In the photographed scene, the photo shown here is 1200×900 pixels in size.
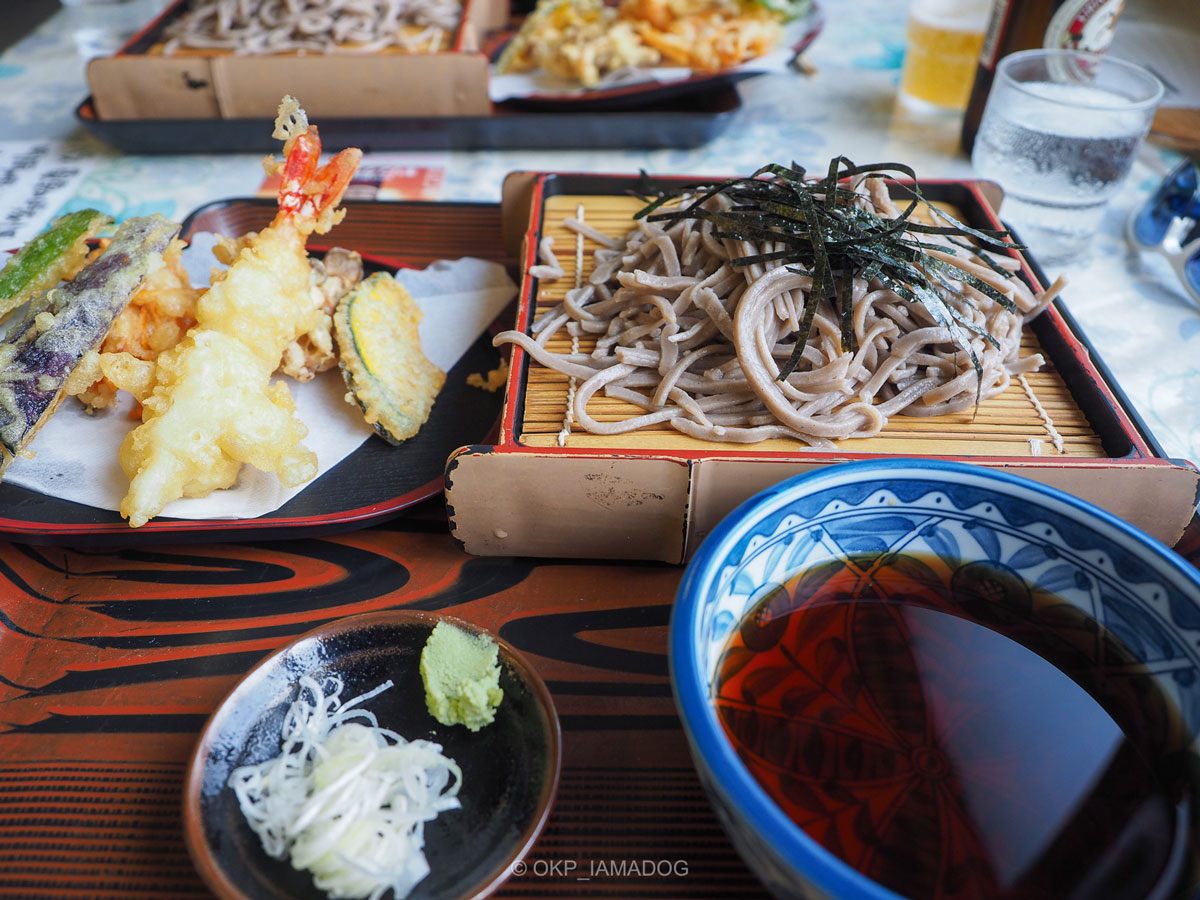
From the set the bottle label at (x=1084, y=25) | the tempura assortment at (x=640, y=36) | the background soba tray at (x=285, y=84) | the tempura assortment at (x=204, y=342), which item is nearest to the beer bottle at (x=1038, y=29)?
the bottle label at (x=1084, y=25)

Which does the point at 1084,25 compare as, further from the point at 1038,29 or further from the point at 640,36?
the point at 640,36

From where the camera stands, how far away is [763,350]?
4.59ft

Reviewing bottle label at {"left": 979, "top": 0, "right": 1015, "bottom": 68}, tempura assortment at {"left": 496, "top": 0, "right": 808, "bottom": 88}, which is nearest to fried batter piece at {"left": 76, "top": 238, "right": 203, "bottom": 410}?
tempura assortment at {"left": 496, "top": 0, "right": 808, "bottom": 88}

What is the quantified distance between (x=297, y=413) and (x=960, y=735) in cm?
127

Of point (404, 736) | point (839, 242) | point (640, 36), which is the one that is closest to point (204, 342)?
point (404, 736)

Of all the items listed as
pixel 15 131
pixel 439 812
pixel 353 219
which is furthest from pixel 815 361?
pixel 15 131

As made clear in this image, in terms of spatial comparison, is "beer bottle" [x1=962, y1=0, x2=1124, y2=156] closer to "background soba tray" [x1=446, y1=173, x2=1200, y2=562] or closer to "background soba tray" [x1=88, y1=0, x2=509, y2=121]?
"background soba tray" [x1=446, y1=173, x2=1200, y2=562]

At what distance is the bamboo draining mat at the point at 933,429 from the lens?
1.32 metres

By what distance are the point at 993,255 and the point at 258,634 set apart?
1.57m

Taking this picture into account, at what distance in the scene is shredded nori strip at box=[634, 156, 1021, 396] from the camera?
1.39 meters

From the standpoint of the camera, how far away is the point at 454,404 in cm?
162

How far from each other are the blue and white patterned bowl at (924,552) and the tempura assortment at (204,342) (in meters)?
0.74

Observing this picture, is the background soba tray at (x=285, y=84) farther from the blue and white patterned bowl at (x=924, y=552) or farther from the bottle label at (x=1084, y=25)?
the blue and white patterned bowl at (x=924, y=552)

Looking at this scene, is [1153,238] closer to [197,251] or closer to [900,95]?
[900,95]
